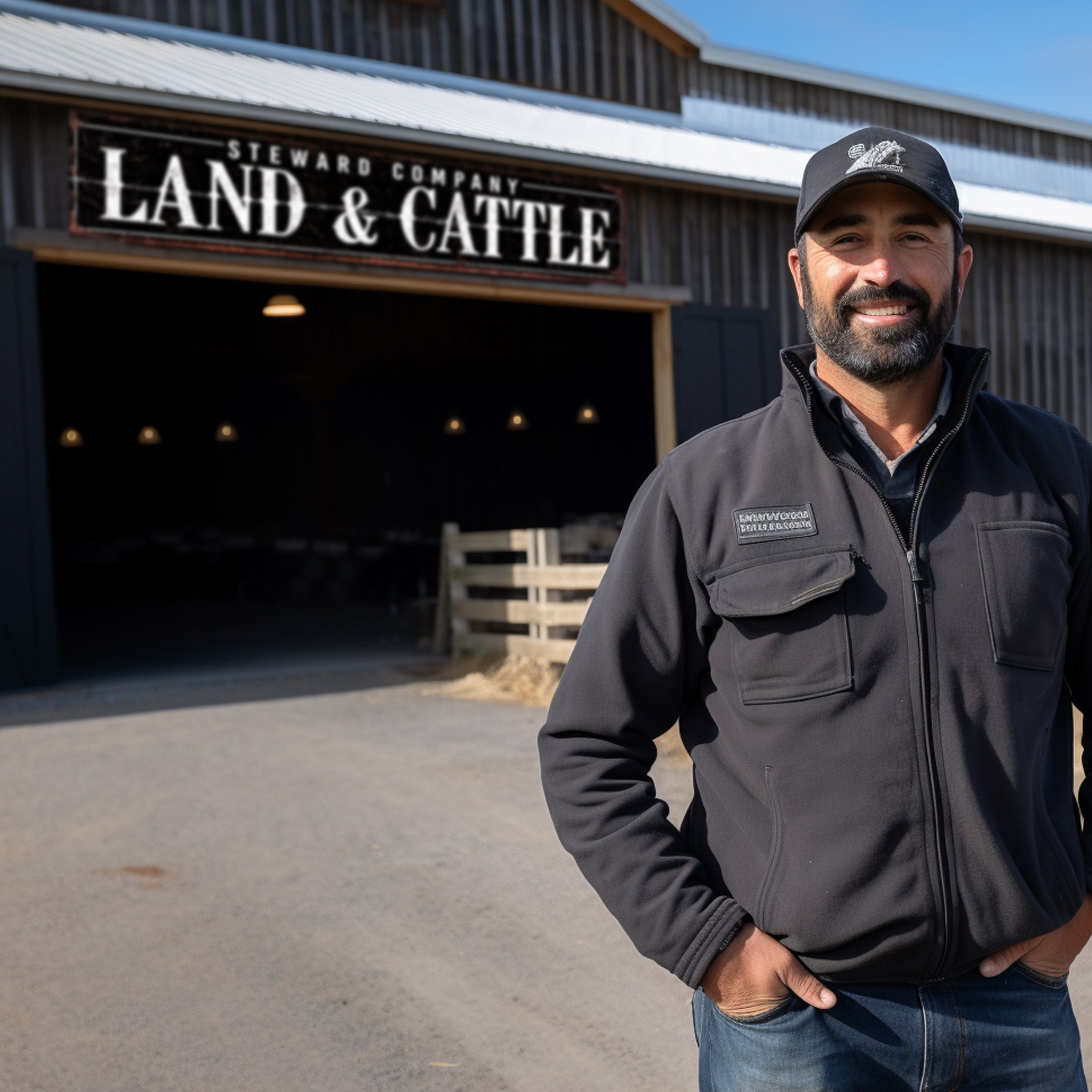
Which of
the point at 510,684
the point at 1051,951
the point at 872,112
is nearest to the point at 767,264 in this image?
the point at 872,112

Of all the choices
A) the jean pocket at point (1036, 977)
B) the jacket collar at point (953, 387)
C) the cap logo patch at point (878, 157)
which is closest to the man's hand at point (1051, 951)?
the jean pocket at point (1036, 977)

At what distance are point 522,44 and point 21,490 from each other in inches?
251

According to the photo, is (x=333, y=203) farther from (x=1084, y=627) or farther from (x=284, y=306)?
(x=1084, y=627)

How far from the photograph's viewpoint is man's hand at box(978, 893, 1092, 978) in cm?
167

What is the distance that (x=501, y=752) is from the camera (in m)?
6.68

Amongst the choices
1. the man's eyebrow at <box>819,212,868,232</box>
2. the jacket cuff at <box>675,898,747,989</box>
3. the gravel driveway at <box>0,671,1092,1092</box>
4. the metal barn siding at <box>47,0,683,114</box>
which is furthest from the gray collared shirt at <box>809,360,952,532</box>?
the metal barn siding at <box>47,0,683,114</box>

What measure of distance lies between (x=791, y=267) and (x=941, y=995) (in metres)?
1.08

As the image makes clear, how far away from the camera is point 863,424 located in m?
1.83

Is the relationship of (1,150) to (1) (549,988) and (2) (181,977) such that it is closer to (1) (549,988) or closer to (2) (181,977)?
(2) (181,977)

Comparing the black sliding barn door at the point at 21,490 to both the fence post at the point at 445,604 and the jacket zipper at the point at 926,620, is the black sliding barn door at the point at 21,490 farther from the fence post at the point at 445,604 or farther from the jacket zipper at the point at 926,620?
the jacket zipper at the point at 926,620

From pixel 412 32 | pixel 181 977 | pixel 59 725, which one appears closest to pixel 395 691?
pixel 59 725

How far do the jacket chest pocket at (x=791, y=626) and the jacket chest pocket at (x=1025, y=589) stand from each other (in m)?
0.19

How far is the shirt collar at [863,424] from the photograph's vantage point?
1793 mm

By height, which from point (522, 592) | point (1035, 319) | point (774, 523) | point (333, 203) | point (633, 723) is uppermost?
point (333, 203)
